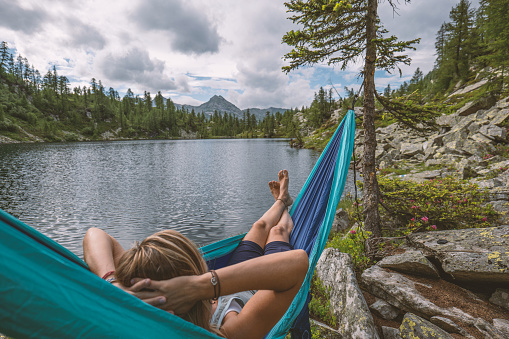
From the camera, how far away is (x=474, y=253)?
2518 millimetres

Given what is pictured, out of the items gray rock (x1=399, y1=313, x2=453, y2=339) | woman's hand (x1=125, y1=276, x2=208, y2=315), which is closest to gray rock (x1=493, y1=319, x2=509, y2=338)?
gray rock (x1=399, y1=313, x2=453, y2=339)

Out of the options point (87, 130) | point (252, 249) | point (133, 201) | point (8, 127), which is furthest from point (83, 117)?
point (252, 249)

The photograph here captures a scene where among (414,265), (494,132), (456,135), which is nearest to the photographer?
(414,265)

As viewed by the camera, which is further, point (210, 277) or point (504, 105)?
point (504, 105)

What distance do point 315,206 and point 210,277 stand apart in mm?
1986

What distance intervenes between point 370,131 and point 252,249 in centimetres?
246

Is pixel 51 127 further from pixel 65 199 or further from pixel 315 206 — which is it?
pixel 315 206

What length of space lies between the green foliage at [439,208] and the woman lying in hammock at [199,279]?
3.08 meters

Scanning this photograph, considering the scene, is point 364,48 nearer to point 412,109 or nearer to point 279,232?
point 412,109

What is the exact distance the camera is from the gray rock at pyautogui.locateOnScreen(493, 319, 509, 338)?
1851 mm

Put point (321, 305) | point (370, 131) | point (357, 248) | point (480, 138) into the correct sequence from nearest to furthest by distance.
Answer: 1. point (321, 305)
2. point (370, 131)
3. point (357, 248)
4. point (480, 138)

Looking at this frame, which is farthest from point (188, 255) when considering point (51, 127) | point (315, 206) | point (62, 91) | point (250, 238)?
point (62, 91)

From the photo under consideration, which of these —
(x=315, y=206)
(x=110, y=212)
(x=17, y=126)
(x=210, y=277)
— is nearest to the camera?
(x=210, y=277)

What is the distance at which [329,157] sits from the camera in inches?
131
